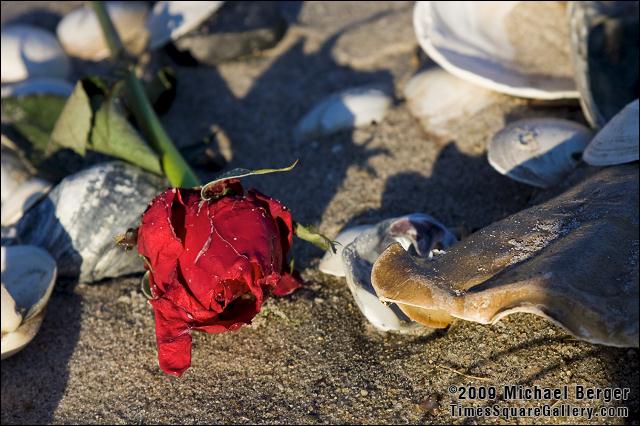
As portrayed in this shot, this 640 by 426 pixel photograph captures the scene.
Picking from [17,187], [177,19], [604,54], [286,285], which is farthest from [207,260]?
[177,19]

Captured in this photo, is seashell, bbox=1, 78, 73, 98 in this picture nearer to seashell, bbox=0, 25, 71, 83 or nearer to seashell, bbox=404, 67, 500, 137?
seashell, bbox=0, 25, 71, 83

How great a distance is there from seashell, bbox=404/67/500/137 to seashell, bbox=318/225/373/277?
63 centimetres

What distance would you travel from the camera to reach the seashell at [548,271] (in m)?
1.04

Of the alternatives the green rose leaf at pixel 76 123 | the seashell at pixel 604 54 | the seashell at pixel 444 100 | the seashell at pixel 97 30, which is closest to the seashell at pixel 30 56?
the seashell at pixel 97 30

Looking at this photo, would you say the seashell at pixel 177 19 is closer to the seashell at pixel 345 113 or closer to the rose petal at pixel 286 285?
the seashell at pixel 345 113

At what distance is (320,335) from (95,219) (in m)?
0.67

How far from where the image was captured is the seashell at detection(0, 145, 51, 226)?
1.97 meters

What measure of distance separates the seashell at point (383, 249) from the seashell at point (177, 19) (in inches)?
49.6

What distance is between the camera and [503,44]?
2.23 meters

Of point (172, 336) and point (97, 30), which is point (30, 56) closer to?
point (97, 30)

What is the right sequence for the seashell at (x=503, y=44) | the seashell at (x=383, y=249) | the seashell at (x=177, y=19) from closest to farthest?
the seashell at (x=383, y=249), the seashell at (x=503, y=44), the seashell at (x=177, y=19)

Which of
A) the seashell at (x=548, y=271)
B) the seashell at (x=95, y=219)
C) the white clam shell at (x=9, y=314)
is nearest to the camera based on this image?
the seashell at (x=548, y=271)

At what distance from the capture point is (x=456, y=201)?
196 centimetres

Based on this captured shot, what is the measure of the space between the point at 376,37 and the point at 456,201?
3.19 feet
